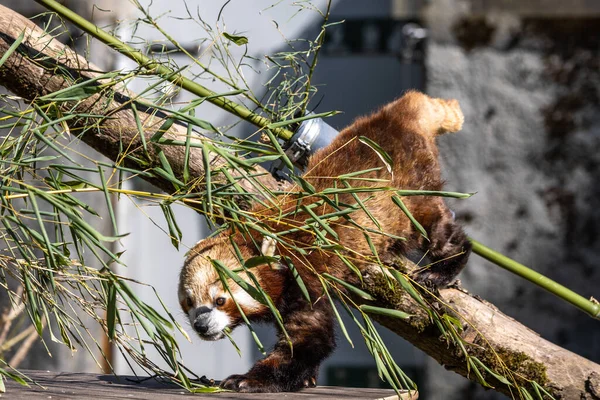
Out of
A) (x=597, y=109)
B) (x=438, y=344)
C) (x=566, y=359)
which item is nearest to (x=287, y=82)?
(x=438, y=344)

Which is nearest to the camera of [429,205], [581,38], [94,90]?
[94,90]

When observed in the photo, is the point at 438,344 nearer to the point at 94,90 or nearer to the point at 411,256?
the point at 411,256

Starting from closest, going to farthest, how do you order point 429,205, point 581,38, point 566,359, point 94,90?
point 94,90, point 566,359, point 429,205, point 581,38

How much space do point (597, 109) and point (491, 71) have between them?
0.60 metres

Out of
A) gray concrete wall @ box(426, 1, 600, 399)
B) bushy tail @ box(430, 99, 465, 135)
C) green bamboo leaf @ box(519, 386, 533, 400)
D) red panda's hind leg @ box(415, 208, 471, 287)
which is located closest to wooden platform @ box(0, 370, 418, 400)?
green bamboo leaf @ box(519, 386, 533, 400)

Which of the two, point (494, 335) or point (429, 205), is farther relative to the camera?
point (429, 205)

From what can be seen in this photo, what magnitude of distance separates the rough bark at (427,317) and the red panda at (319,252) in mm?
141

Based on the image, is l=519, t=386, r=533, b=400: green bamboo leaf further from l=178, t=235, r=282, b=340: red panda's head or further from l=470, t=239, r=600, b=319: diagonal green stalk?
l=178, t=235, r=282, b=340: red panda's head

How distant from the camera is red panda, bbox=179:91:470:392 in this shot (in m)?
2.21

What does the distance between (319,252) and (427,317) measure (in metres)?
0.36

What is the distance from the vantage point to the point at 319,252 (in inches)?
85.7

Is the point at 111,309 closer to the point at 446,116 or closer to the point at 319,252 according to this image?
the point at 319,252

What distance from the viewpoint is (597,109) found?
425 cm

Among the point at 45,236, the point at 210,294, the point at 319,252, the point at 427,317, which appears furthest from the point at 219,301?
the point at 45,236
